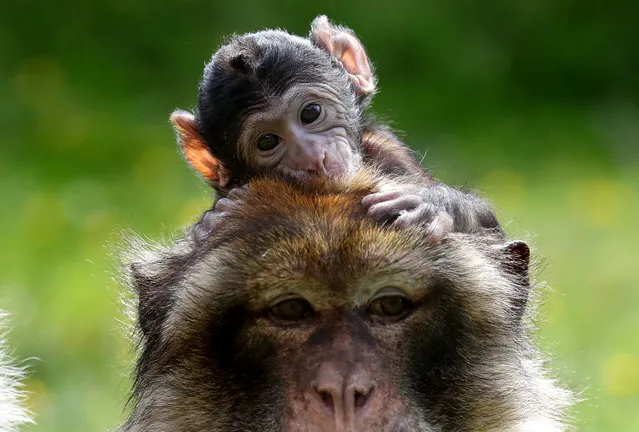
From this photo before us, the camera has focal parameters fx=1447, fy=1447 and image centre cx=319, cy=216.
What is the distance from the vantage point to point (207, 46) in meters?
12.5

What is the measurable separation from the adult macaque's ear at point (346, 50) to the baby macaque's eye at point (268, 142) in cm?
60

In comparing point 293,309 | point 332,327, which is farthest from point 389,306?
point 293,309

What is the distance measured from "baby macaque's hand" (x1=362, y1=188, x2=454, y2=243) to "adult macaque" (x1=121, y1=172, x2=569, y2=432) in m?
0.04

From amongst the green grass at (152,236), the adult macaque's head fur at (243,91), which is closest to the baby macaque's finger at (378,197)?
the adult macaque's head fur at (243,91)

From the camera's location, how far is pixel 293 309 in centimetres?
443

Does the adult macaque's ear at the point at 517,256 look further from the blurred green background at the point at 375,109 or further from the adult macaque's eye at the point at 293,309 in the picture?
the blurred green background at the point at 375,109

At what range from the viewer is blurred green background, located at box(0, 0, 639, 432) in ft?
28.5

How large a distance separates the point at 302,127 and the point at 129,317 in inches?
39.5

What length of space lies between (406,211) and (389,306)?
1.01 feet

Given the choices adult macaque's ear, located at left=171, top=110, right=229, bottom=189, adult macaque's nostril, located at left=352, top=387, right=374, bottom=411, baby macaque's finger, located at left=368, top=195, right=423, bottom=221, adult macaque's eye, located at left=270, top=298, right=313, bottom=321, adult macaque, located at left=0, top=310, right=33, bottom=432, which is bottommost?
adult macaque's nostril, located at left=352, top=387, right=374, bottom=411

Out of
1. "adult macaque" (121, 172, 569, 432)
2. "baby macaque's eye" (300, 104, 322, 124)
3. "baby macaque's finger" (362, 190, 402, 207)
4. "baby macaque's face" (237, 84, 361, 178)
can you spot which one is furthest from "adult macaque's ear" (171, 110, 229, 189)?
"baby macaque's finger" (362, 190, 402, 207)

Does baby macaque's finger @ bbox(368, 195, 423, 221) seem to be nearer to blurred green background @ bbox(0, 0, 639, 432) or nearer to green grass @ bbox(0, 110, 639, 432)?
green grass @ bbox(0, 110, 639, 432)

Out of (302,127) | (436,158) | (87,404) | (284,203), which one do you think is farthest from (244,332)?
(436,158)

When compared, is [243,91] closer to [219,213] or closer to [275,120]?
[275,120]
